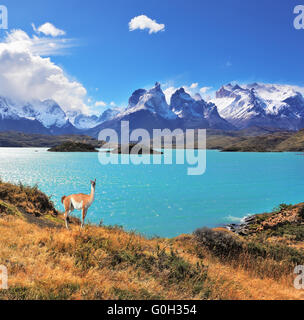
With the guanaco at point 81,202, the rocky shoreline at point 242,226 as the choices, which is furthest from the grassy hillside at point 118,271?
the rocky shoreline at point 242,226

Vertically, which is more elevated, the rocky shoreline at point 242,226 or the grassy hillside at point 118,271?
the grassy hillside at point 118,271

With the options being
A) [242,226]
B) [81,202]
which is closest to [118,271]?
[81,202]

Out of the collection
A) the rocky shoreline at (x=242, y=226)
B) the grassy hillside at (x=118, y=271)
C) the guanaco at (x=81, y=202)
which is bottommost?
the rocky shoreline at (x=242, y=226)

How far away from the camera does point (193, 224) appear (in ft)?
89.9

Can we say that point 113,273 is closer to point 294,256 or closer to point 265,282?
point 265,282

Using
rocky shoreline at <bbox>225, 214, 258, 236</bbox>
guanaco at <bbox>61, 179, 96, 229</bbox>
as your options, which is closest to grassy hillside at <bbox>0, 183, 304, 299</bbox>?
guanaco at <bbox>61, 179, 96, 229</bbox>

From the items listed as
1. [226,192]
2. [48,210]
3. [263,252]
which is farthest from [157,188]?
[263,252]

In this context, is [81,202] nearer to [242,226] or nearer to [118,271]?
[118,271]

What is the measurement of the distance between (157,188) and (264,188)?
2508cm

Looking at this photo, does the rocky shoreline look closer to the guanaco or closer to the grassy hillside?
the grassy hillside

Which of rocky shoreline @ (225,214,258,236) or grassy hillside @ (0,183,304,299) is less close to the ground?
grassy hillside @ (0,183,304,299)

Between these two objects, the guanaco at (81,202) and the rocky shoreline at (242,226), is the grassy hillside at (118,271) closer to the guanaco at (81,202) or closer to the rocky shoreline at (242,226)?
the guanaco at (81,202)
